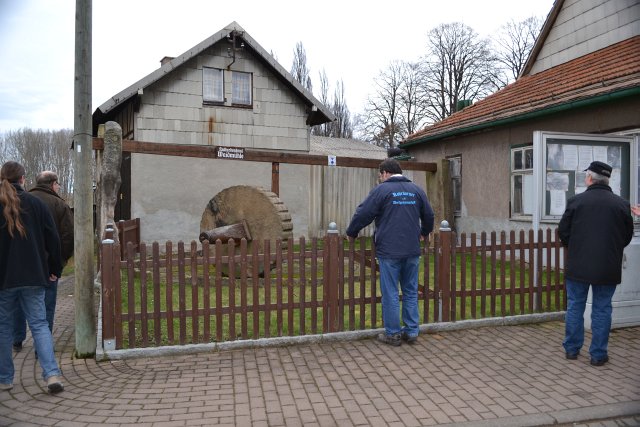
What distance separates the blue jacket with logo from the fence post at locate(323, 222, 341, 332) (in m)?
0.29

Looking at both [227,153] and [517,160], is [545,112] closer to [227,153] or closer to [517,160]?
[517,160]

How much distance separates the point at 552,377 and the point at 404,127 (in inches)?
1513

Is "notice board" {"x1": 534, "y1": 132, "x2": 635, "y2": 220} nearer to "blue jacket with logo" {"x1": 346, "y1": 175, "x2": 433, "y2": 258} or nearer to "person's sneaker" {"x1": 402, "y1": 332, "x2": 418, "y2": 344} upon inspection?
"blue jacket with logo" {"x1": 346, "y1": 175, "x2": 433, "y2": 258}

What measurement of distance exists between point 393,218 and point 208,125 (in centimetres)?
966

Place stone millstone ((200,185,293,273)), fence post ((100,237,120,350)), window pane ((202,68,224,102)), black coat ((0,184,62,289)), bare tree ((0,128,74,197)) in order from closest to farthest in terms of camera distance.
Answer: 1. black coat ((0,184,62,289))
2. fence post ((100,237,120,350))
3. stone millstone ((200,185,293,273))
4. window pane ((202,68,224,102))
5. bare tree ((0,128,74,197))

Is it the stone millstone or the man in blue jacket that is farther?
the stone millstone

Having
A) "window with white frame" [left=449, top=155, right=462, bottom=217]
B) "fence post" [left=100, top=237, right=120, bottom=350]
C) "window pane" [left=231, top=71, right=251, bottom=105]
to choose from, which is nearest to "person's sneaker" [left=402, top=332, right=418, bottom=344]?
"fence post" [left=100, top=237, right=120, bottom=350]

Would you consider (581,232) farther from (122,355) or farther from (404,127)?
(404,127)

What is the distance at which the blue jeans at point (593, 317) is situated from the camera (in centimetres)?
492

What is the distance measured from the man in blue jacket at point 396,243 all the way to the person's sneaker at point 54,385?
9.68 ft

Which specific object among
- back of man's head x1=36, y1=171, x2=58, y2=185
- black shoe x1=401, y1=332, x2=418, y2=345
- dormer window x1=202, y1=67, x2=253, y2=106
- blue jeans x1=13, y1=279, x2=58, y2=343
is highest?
dormer window x1=202, y1=67, x2=253, y2=106

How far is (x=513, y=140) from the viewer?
11164 mm

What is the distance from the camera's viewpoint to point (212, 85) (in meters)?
14.2

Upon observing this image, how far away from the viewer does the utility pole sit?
5039 millimetres
